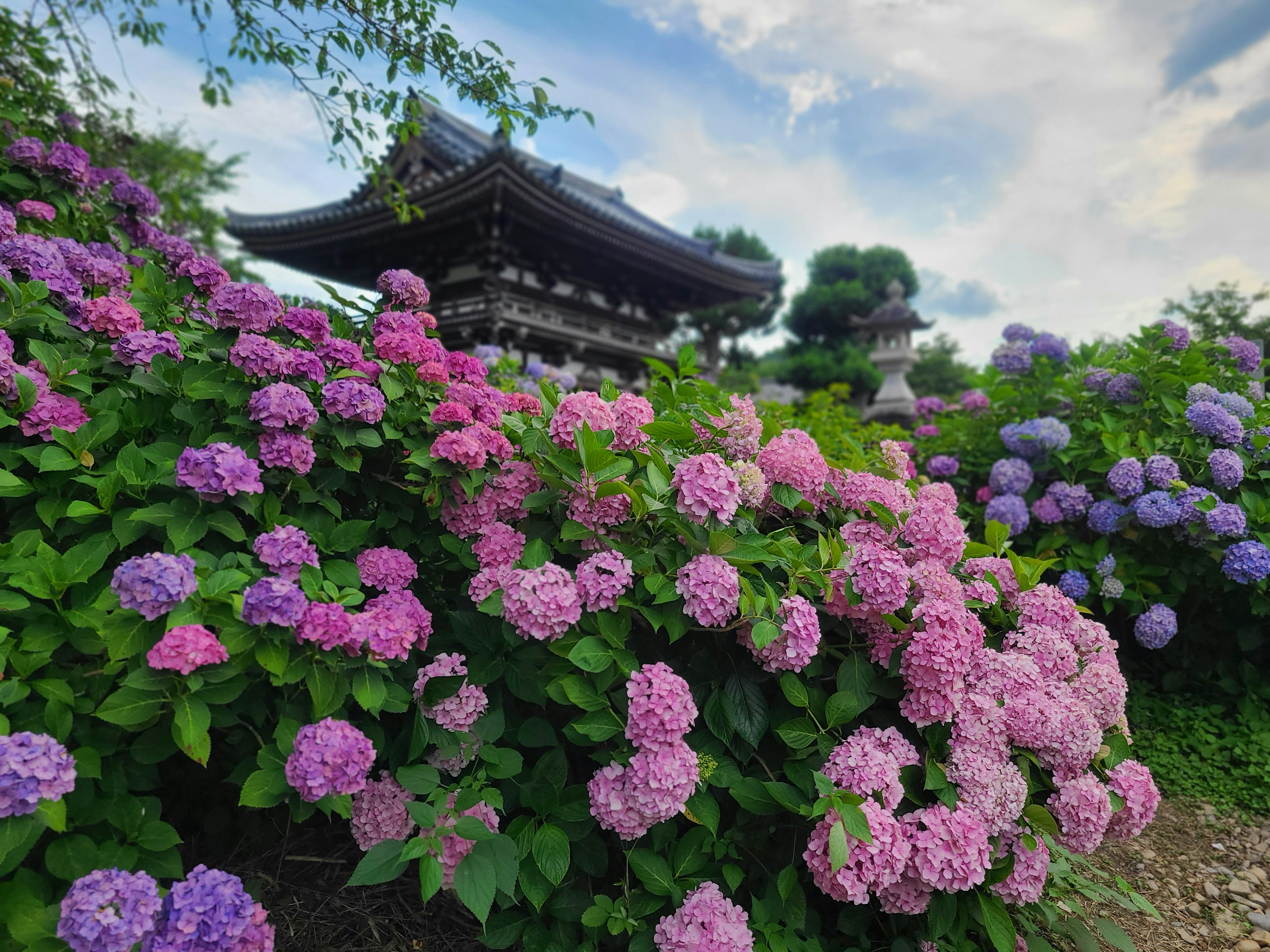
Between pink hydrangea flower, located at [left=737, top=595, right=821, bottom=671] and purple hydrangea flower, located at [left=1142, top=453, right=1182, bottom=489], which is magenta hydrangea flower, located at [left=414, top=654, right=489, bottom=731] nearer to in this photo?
pink hydrangea flower, located at [left=737, top=595, right=821, bottom=671]

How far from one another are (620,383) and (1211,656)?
1224cm

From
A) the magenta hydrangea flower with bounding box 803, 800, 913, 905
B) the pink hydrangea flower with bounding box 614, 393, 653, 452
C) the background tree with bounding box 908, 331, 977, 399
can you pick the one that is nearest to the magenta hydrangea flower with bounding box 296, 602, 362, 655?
the pink hydrangea flower with bounding box 614, 393, 653, 452

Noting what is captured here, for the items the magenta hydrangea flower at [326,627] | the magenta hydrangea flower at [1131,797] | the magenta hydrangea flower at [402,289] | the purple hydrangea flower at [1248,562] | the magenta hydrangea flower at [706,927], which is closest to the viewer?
the magenta hydrangea flower at [326,627]

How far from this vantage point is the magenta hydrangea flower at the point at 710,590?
1.55 metres

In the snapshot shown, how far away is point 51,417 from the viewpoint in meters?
1.74

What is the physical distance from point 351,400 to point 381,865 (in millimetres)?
1126

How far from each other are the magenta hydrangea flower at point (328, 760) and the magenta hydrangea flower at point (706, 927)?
80 cm

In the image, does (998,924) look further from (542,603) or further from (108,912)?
(108,912)

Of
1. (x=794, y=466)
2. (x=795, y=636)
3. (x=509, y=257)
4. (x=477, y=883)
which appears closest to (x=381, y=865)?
(x=477, y=883)

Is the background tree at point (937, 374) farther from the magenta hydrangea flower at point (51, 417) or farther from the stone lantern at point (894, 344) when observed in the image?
the magenta hydrangea flower at point (51, 417)

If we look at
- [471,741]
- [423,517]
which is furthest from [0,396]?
[471,741]

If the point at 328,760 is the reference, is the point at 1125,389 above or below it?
above

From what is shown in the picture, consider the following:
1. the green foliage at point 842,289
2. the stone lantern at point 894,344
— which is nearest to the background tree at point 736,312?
the green foliage at point 842,289

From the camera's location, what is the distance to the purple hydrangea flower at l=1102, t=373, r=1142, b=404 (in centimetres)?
378
